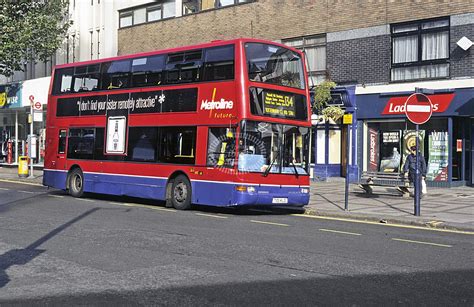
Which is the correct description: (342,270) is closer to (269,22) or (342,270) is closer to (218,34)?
(269,22)

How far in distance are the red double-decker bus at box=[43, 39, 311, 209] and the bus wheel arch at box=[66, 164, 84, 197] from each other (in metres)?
0.35

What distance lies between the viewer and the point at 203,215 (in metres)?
12.7

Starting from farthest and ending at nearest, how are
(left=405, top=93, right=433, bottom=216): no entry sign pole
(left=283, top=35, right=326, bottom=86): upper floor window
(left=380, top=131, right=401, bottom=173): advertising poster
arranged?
1. (left=283, top=35, right=326, bottom=86): upper floor window
2. (left=380, top=131, right=401, bottom=173): advertising poster
3. (left=405, top=93, right=433, bottom=216): no entry sign pole

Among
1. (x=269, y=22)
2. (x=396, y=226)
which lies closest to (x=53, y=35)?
(x=269, y=22)

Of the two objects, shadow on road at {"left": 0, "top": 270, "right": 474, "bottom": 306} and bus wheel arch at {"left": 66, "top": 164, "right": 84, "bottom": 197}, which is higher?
bus wheel arch at {"left": 66, "top": 164, "right": 84, "bottom": 197}

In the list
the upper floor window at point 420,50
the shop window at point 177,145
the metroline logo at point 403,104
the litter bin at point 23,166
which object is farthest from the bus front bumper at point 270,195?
the litter bin at point 23,166

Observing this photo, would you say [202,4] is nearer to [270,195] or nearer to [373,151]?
[373,151]

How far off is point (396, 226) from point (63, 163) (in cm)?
1130

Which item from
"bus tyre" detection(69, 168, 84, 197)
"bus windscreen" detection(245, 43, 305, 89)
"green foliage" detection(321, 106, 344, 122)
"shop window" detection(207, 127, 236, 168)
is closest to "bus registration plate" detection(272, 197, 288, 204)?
"shop window" detection(207, 127, 236, 168)

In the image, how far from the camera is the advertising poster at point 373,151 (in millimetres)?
21391

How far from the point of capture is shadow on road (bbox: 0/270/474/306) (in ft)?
17.1

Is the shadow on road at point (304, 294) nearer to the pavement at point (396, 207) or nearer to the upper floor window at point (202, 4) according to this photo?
the pavement at point (396, 207)

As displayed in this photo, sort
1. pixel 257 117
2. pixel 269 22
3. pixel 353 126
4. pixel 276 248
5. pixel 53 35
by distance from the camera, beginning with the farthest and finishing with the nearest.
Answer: pixel 53 35, pixel 269 22, pixel 353 126, pixel 257 117, pixel 276 248

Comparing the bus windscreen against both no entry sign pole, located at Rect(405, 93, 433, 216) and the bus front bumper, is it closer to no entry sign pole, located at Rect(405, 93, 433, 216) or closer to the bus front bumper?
the bus front bumper
